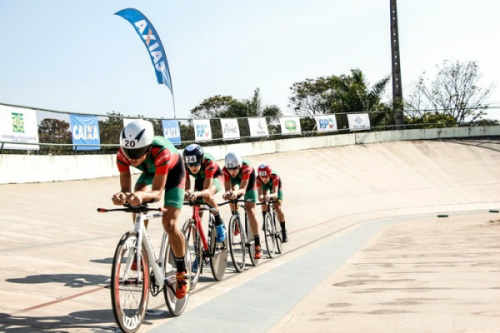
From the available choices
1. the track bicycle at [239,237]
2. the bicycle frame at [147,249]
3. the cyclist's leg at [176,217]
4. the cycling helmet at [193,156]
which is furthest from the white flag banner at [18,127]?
the bicycle frame at [147,249]

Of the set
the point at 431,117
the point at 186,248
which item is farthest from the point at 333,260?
the point at 431,117

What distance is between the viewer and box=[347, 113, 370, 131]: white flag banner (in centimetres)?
3850

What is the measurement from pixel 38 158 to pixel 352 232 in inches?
356

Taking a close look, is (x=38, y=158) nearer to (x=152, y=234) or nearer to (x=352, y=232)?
(x=152, y=234)

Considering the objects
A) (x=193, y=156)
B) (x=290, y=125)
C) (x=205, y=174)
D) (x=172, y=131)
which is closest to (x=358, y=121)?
(x=290, y=125)

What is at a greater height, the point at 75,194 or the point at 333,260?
the point at 75,194

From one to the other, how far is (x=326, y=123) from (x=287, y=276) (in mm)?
28877

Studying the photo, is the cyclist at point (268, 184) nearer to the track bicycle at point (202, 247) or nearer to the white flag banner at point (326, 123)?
the track bicycle at point (202, 247)

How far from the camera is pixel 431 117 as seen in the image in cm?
4881

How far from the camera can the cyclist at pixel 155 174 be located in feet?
15.0

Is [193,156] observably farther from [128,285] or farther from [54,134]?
[54,134]

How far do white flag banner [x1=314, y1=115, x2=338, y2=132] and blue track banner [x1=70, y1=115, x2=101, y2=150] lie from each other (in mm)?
19251

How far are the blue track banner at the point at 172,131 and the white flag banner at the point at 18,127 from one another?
21.2 feet

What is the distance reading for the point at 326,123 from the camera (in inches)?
1439
